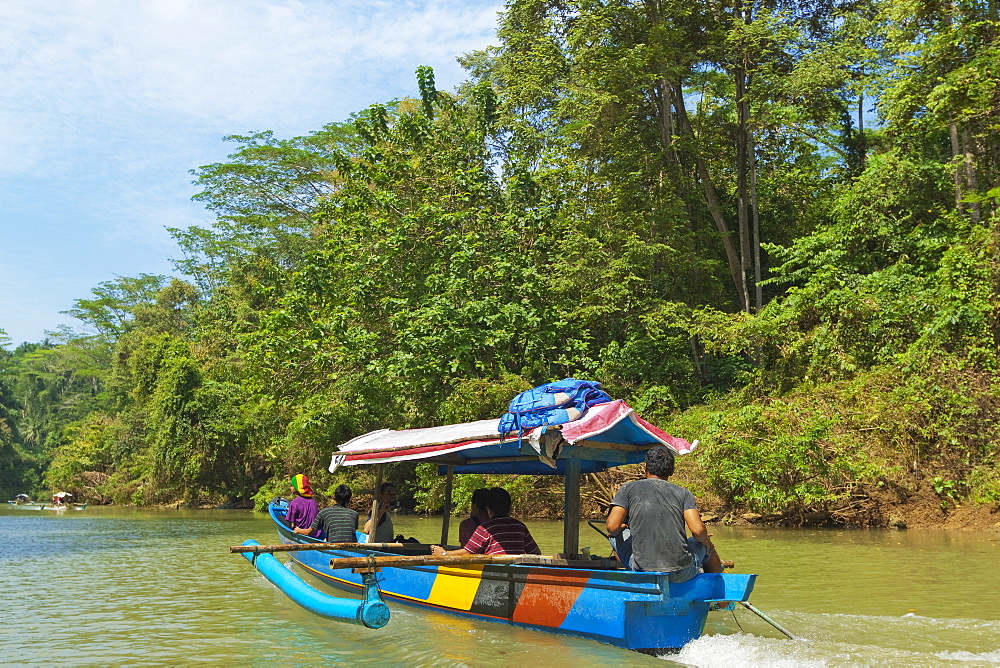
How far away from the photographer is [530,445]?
767 centimetres

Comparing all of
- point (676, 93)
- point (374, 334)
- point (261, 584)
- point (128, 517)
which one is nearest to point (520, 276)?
point (374, 334)

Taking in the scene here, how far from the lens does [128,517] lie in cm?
2952

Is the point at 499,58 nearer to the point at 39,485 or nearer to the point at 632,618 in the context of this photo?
the point at 632,618

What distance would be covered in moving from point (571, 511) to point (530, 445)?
90 cm

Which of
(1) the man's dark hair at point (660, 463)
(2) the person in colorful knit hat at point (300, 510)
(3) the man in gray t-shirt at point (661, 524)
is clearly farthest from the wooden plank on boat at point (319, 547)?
(1) the man's dark hair at point (660, 463)

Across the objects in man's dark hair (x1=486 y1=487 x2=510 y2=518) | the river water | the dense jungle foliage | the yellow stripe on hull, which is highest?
the dense jungle foliage

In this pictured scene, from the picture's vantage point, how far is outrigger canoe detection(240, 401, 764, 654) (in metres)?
6.54

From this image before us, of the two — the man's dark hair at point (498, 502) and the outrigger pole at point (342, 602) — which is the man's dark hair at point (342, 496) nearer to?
the outrigger pole at point (342, 602)

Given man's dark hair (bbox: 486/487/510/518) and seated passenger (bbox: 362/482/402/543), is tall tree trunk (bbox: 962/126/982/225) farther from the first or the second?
seated passenger (bbox: 362/482/402/543)

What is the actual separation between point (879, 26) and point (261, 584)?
2177 cm

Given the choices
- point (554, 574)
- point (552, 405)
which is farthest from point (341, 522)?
point (552, 405)

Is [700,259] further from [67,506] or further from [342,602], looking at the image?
[67,506]

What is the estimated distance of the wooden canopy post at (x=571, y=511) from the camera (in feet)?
26.0

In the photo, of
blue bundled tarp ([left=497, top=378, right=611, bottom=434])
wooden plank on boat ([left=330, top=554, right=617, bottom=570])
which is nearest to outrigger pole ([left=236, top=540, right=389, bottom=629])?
wooden plank on boat ([left=330, top=554, right=617, bottom=570])
